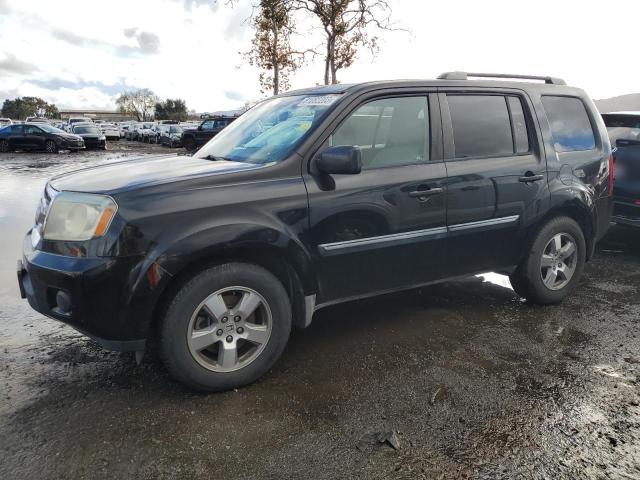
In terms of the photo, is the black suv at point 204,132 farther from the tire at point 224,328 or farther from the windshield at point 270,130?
the tire at point 224,328

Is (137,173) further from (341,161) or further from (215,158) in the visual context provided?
(341,161)

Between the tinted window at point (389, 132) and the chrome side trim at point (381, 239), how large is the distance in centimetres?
48

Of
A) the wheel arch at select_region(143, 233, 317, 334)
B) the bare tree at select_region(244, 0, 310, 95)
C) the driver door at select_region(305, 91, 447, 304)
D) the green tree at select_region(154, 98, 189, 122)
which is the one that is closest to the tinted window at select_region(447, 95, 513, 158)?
the driver door at select_region(305, 91, 447, 304)

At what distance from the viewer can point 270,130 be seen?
3.74 meters

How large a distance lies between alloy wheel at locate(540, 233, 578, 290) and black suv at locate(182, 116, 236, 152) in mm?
23625

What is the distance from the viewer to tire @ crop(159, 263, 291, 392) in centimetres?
289

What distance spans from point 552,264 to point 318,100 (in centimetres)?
247

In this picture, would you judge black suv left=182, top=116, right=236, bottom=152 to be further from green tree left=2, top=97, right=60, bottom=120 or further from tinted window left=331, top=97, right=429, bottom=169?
green tree left=2, top=97, right=60, bottom=120

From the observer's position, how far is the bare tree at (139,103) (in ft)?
405

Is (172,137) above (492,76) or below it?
below

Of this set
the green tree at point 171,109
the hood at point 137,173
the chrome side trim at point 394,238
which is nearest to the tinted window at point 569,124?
the chrome side trim at point 394,238

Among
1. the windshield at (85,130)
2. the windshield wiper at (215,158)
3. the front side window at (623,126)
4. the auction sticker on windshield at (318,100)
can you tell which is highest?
the auction sticker on windshield at (318,100)

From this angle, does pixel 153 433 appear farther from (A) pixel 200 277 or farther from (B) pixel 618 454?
(B) pixel 618 454

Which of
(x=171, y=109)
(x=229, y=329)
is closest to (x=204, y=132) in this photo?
(x=229, y=329)
